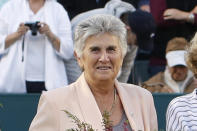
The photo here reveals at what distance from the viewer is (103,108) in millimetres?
4438

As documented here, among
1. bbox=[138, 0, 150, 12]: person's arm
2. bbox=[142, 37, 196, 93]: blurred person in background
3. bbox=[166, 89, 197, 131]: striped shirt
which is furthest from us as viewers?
bbox=[138, 0, 150, 12]: person's arm

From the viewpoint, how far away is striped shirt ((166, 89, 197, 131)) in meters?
3.93

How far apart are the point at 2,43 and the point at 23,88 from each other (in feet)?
1.68

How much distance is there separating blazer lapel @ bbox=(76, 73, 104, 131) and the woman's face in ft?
0.33

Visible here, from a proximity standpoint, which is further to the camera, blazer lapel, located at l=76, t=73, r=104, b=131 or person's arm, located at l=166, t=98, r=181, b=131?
blazer lapel, located at l=76, t=73, r=104, b=131

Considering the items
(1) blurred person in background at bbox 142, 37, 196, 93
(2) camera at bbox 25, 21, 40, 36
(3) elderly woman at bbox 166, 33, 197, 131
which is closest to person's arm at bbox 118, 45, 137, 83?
(1) blurred person in background at bbox 142, 37, 196, 93

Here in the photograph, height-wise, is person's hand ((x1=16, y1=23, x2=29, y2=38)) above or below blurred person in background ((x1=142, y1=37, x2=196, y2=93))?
above

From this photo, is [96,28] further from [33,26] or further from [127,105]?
[33,26]

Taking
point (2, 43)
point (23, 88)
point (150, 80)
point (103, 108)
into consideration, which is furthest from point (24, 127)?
point (103, 108)

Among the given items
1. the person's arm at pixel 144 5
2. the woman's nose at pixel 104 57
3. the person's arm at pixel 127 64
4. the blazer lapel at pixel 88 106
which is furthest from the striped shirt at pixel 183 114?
the person's arm at pixel 144 5

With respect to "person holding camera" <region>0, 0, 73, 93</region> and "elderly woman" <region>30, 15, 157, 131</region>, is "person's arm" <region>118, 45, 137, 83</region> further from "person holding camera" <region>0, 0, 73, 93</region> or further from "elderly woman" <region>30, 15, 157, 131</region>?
"elderly woman" <region>30, 15, 157, 131</region>

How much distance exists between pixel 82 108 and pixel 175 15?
358 cm

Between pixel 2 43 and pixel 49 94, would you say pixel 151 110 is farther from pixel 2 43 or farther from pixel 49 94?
pixel 2 43

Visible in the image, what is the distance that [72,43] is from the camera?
6984 mm
